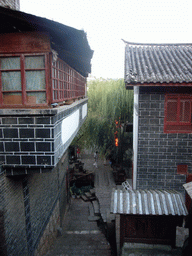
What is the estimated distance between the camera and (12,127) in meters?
4.33

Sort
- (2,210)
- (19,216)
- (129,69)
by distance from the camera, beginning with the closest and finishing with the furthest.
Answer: (2,210), (19,216), (129,69)

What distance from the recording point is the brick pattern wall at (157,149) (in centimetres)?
731

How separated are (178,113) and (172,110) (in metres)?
0.22

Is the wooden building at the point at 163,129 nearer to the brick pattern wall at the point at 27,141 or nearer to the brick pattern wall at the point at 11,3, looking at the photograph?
the brick pattern wall at the point at 27,141

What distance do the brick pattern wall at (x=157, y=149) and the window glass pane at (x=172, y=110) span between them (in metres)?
0.24

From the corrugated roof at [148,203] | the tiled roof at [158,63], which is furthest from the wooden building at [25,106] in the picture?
the tiled roof at [158,63]

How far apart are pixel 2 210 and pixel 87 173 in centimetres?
1227

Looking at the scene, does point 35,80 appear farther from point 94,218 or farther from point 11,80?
point 94,218

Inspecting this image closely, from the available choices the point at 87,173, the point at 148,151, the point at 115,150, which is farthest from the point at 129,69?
the point at 87,173

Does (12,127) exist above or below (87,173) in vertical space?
above

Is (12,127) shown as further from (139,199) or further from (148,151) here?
(148,151)

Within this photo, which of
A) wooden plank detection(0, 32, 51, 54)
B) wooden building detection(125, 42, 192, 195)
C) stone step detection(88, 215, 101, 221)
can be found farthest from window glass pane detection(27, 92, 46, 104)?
stone step detection(88, 215, 101, 221)

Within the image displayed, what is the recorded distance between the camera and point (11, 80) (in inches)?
175

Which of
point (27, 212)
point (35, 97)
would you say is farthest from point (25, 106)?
point (27, 212)
